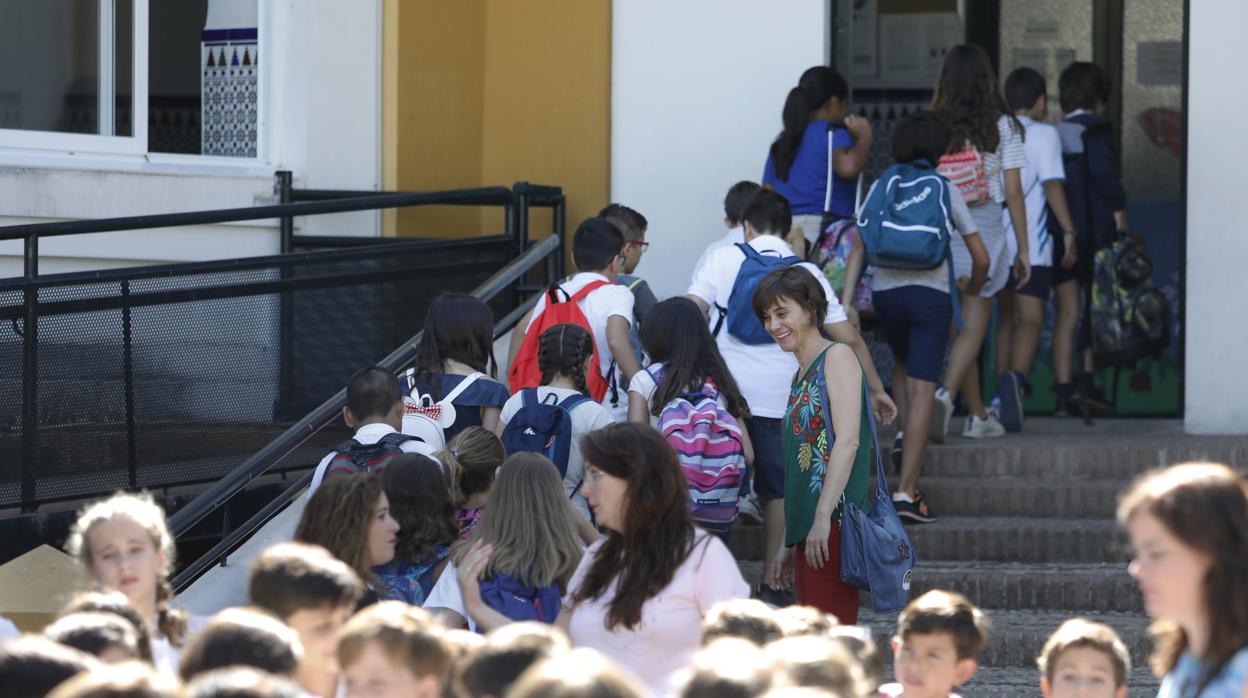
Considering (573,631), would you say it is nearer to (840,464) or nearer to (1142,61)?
(840,464)

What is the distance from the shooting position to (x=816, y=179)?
861 centimetres

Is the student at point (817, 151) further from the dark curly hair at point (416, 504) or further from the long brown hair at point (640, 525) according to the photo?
the long brown hair at point (640, 525)

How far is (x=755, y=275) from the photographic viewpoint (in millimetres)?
7199

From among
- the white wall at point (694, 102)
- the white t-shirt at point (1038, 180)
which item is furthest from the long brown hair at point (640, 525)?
the white wall at point (694, 102)

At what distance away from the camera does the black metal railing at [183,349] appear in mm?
6859

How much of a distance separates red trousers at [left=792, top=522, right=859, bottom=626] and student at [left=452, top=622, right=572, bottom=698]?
2.77m

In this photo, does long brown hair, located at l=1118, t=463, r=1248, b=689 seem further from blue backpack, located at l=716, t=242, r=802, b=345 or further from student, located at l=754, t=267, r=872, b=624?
blue backpack, located at l=716, t=242, r=802, b=345

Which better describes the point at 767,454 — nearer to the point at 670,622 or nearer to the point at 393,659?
the point at 670,622

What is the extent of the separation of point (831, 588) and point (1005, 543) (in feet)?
6.54

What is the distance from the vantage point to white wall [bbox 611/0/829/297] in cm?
949

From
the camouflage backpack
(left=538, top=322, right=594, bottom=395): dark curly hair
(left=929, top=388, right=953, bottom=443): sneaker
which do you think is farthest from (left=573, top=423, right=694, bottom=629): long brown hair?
the camouflage backpack

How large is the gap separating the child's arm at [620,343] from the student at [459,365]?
638 millimetres

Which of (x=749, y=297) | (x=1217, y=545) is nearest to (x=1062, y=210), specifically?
(x=749, y=297)

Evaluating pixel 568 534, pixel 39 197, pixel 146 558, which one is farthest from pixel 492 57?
pixel 146 558
